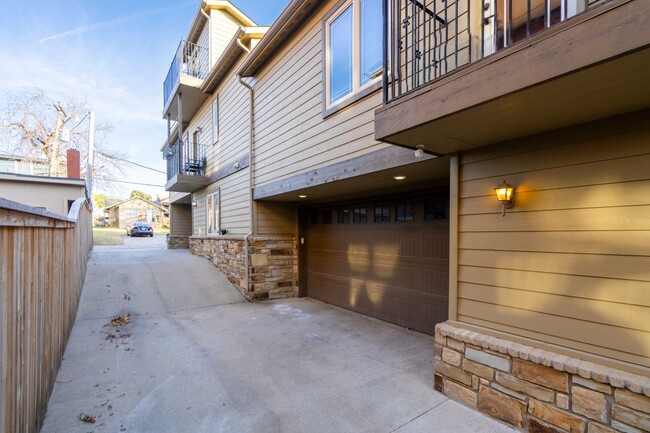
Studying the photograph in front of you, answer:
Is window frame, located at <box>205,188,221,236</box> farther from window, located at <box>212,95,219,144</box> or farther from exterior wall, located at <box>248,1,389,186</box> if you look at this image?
exterior wall, located at <box>248,1,389,186</box>

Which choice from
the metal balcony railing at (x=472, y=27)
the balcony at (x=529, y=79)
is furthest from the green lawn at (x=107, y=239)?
the balcony at (x=529, y=79)

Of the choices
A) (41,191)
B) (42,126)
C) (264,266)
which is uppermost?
(42,126)

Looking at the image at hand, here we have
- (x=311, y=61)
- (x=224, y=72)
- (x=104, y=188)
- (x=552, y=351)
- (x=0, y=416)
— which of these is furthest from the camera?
(x=104, y=188)

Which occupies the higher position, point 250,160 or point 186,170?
point 186,170

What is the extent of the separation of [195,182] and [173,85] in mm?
3378

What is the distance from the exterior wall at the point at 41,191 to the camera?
35.0 feet

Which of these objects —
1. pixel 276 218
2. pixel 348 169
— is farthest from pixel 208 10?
pixel 348 169

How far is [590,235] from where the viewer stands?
7.95 feet

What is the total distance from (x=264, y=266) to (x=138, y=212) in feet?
132

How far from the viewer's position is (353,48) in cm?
469

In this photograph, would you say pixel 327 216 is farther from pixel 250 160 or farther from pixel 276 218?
pixel 250 160

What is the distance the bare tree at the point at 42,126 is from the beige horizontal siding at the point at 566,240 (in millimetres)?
22111

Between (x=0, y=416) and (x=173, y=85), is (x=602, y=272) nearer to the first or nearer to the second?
(x=0, y=416)

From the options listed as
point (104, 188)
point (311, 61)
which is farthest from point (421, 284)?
point (104, 188)
